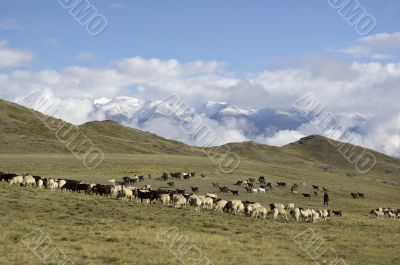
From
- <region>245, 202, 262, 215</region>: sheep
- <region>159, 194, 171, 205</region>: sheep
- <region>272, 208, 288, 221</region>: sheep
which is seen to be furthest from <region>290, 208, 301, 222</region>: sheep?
<region>159, 194, 171, 205</region>: sheep

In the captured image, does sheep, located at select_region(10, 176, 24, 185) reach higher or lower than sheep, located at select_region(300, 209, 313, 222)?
higher

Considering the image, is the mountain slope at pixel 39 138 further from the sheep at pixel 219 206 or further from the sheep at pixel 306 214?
the sheep at pixel 306 214

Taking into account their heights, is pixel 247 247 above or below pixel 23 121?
below

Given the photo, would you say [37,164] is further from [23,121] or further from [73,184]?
[23,121]

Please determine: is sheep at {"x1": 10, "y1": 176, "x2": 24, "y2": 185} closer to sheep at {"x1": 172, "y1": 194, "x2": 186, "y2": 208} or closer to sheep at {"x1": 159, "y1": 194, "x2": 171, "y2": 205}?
sheep at {"x1": 159, "y1": 194, "x2": 171, "y2": 205}

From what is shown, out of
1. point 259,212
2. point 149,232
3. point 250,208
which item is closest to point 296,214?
point 259,212

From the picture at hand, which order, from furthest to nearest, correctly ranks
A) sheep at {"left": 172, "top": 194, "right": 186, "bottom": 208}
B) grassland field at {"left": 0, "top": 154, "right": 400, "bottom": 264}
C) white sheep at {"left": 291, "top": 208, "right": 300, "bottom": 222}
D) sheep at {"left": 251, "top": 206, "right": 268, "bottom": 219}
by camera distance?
white sheep at {"left": 291, "top": 208, "right": 300, "bottom": 222}, sheep at {"left": 172, "top": 194, "right": 186, "bottom": 208}, sheep at {"left": 251, "top": 206, "right": 268, "bottom": 219}, grassland field at {"left": 0, "top": 154, "right": 400, "bottom": 264}

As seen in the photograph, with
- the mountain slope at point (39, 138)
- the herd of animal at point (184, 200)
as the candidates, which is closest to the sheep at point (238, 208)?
the herd of animal at point (184, 200)

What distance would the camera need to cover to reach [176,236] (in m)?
28.9

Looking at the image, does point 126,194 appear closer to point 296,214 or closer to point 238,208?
point 238,208

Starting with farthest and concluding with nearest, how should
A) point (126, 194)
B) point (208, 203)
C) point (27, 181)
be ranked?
point (27, 181) → point (126, 194) → point (208, 203)

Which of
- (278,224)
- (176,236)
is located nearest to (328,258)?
(176,236)

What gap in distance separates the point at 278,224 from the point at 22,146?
8991 cm

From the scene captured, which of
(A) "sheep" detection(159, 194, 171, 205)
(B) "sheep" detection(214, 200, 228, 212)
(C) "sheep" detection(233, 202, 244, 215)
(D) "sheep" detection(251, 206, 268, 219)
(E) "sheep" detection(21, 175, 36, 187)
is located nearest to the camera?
(D) "sheep" detection(251, 206, 268, 219)
